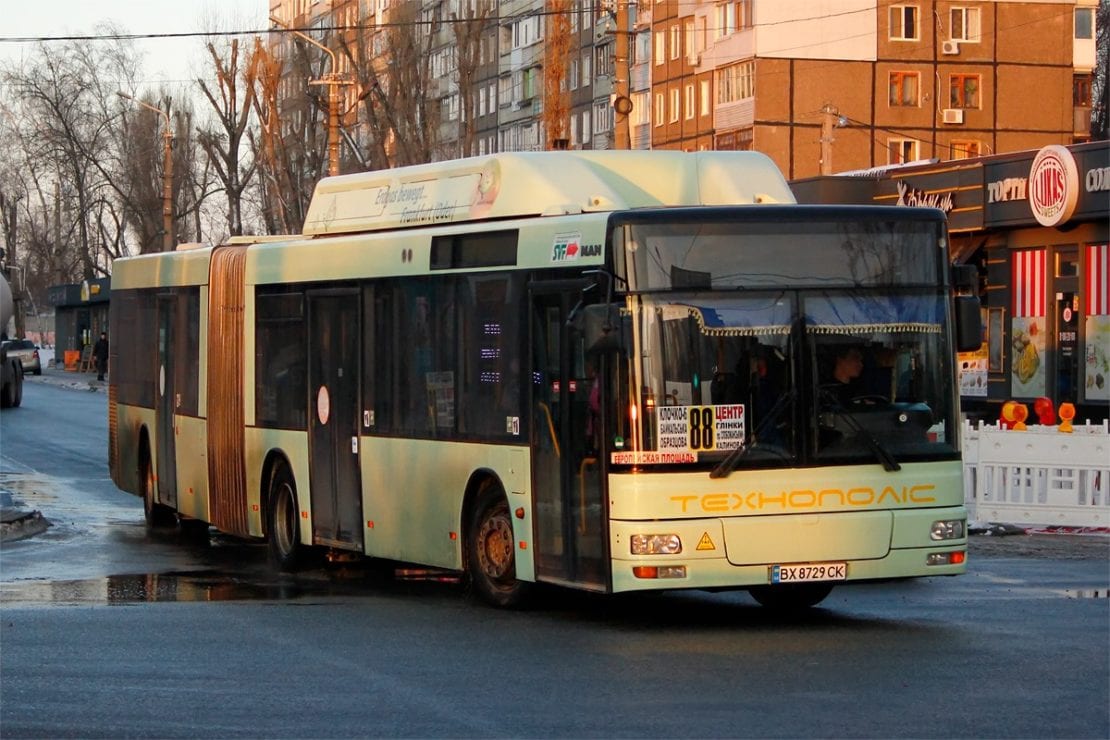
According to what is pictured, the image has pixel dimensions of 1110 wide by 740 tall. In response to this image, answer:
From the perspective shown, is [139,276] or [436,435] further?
[139,276]

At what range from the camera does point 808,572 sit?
11.7 meters

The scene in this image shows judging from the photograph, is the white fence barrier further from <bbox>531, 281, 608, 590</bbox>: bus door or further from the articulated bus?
<bbox>531, 281, 608, 590</bbox>: bus door

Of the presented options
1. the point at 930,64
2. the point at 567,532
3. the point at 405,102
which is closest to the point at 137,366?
the point at 567,532

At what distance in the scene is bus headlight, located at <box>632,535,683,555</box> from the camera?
11516 mm

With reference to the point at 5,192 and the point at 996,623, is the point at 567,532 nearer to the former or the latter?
the point at 996,623

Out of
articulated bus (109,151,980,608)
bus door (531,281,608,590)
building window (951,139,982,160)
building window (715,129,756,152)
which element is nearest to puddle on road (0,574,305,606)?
articulated bus (109,151,980,608)

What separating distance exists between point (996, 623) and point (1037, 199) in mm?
21168

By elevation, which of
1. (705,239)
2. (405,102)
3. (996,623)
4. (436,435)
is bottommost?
(996,623)

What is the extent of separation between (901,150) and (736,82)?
620 centimetres

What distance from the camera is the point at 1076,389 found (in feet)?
105

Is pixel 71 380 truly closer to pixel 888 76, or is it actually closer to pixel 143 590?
pixel 888 76

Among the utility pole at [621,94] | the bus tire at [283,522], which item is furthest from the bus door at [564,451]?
the utility pole at [621,94]

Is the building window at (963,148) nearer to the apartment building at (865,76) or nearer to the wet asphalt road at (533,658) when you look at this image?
the apartment building at (865,76)

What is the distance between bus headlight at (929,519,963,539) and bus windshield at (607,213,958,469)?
38 centimetres
